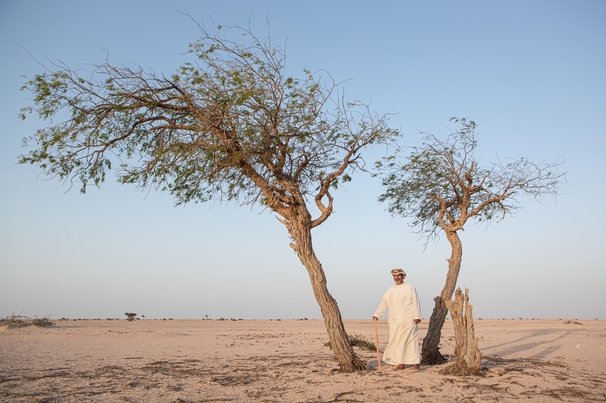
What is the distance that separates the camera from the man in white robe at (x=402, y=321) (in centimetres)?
1086

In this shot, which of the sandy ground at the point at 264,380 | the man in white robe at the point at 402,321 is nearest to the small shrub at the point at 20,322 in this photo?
the sandy ground at the point at 264,380

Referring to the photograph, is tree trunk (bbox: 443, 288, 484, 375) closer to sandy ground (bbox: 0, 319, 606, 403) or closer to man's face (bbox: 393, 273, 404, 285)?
sandy ground (bbox: 0, 319, 606, 403)

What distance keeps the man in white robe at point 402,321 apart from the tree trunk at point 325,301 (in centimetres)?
82

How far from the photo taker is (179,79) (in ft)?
35.6

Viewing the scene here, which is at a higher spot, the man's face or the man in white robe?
the man's face

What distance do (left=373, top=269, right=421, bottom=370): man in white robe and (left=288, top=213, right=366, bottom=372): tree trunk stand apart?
817 mm

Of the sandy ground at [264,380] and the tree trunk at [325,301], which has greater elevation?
the tree trunk at [325,301]

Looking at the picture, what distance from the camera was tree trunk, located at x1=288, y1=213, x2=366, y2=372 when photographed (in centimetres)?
1045

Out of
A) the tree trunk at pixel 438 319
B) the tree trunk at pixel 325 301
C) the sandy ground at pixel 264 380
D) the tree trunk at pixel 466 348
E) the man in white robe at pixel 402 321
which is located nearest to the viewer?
the sandy ground at pixel 264 380

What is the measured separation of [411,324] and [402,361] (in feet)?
2.65

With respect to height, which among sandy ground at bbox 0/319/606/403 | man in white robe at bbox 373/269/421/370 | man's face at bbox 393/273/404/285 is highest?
man's face at bbox 393/273/404/285

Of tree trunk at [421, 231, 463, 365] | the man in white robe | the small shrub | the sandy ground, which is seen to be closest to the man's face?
the man in white robe

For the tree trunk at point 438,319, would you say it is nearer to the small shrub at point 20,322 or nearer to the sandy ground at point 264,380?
the sandy ground at point 264,380

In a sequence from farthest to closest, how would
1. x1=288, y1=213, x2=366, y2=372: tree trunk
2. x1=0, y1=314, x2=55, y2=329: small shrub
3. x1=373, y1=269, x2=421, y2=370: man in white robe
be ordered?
x1=0, y1=314, x2=55, y2=329: small shrub → x1=373, y1=269, x2=421, y2=370: man in white robe → x1=288, y1=213, x2=366, y2=372: tree trunk
